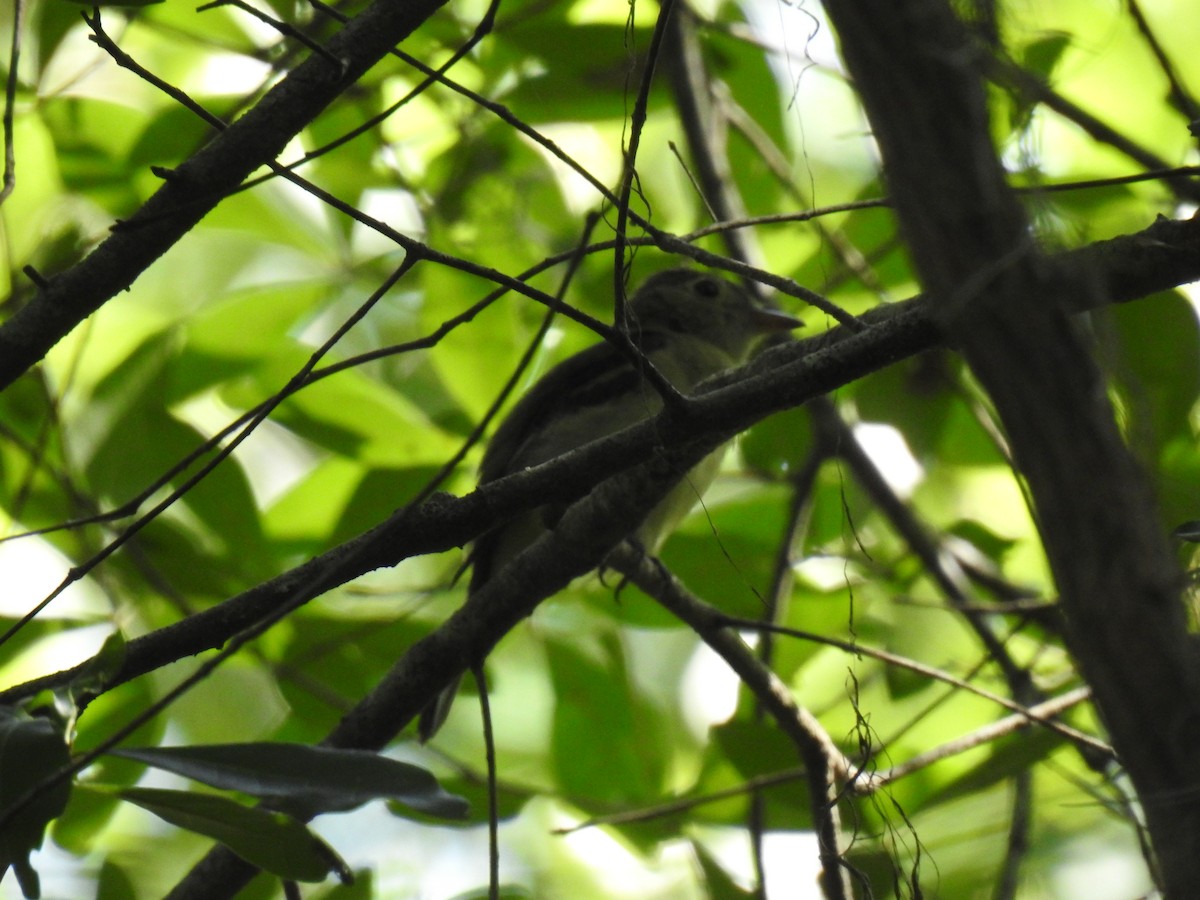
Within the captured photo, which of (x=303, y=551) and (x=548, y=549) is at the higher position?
(x=303, y=551)

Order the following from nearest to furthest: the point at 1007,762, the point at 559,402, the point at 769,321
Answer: the point at 1007,762 < the point at 559,402 < the point at 769,321

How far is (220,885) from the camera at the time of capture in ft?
9.84

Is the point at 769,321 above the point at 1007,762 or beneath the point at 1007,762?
above

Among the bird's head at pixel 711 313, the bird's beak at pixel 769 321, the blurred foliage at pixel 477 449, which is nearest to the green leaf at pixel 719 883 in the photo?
the blurred foliage at pixel 477 449

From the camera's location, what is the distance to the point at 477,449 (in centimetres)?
527

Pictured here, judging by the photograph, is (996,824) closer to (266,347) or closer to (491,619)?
(491,619)

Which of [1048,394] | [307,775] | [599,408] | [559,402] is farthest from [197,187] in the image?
[559,402]

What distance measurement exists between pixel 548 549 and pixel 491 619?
1.12 feet

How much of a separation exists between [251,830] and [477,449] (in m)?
3.33

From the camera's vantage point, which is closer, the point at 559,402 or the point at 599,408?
the point at 599,408

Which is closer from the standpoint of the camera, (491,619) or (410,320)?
(491,619)

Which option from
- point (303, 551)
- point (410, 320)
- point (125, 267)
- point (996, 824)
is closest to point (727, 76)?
point (410, 320)

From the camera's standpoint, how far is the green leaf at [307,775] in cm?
192

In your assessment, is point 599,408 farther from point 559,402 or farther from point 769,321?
point 769,321
